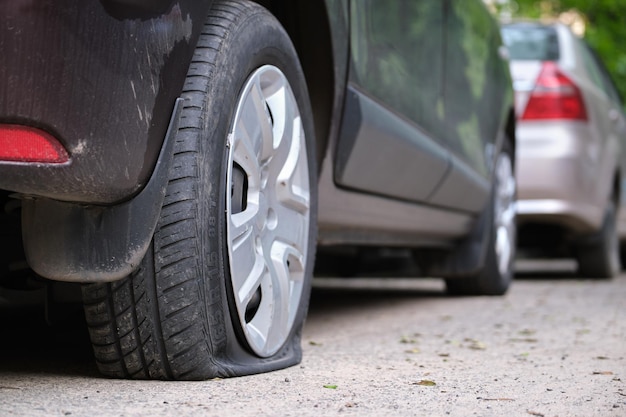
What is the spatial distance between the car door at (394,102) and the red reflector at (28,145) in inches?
47.5

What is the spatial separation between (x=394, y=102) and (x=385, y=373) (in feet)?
3.53

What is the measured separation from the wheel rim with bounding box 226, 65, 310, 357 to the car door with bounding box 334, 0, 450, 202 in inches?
14.0

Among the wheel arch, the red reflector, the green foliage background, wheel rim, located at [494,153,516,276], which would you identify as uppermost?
the green foliage background

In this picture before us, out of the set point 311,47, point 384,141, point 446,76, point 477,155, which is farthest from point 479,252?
point 311,47

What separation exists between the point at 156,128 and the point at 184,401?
549 millimetres

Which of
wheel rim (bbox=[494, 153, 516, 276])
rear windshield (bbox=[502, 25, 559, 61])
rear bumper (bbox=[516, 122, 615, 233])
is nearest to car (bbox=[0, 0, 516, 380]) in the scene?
wheel rim (bbox=[494, 153, 516, 276])

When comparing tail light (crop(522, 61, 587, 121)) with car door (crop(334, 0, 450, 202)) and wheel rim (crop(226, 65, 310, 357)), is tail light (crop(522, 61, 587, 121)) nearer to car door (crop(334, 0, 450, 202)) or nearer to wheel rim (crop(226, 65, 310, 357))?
car door (crop(334, 0, 450, 202))

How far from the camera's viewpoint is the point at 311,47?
290 cm

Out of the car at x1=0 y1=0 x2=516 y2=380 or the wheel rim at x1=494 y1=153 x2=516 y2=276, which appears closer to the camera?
the car at x1=0 y1=0 x2=516 y2=380

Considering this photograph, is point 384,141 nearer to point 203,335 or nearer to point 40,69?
point 203,335

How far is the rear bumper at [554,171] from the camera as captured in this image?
650 centimetres

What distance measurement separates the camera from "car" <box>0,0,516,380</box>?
76.0 inches

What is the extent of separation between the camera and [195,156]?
2.22 m

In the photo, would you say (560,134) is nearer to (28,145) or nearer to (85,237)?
(85,237)
